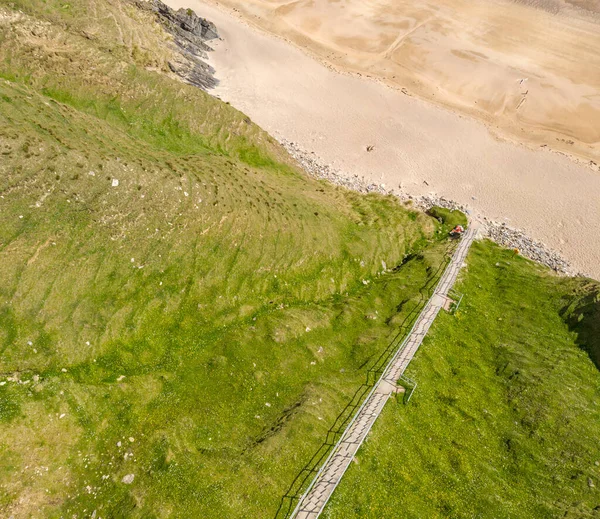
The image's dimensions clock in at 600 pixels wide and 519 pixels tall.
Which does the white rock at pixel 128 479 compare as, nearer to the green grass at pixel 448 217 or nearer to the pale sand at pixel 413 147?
the green grass at pixel 448 217

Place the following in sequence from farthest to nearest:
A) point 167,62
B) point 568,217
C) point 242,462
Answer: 1. point 167,62
2. point 568,217
3. point 242,462

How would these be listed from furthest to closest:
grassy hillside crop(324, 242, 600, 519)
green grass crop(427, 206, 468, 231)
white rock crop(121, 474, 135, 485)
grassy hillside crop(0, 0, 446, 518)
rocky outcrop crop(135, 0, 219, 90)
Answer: rocky outcrop crop(135, 0, 219, 90) < green grass crop(427, 206, 468, 231) < grassy hillside crop(324, 242, 600, 519) < grassy hillside crop(0, 0, 446, 518) < white rock crop(121, 474, 135, 485)

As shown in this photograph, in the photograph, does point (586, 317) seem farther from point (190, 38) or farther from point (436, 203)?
point (190, 38)

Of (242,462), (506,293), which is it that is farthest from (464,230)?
(242,462)

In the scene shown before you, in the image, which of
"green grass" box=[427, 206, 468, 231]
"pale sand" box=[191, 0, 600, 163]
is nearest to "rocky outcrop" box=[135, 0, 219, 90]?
"pale sand" box=[191, 0, 600, 163]

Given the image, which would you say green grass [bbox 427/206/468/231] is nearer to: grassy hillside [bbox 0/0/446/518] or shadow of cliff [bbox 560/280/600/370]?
grassy hillside [bbox 0/0/446/518]

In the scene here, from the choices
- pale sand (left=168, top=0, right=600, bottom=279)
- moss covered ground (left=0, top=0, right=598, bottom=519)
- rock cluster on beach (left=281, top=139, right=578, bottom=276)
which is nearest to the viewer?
moss covered ground (left=0, top=0, right=598, bottom=519)

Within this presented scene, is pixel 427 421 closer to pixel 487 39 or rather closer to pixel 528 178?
pixel 528 178
